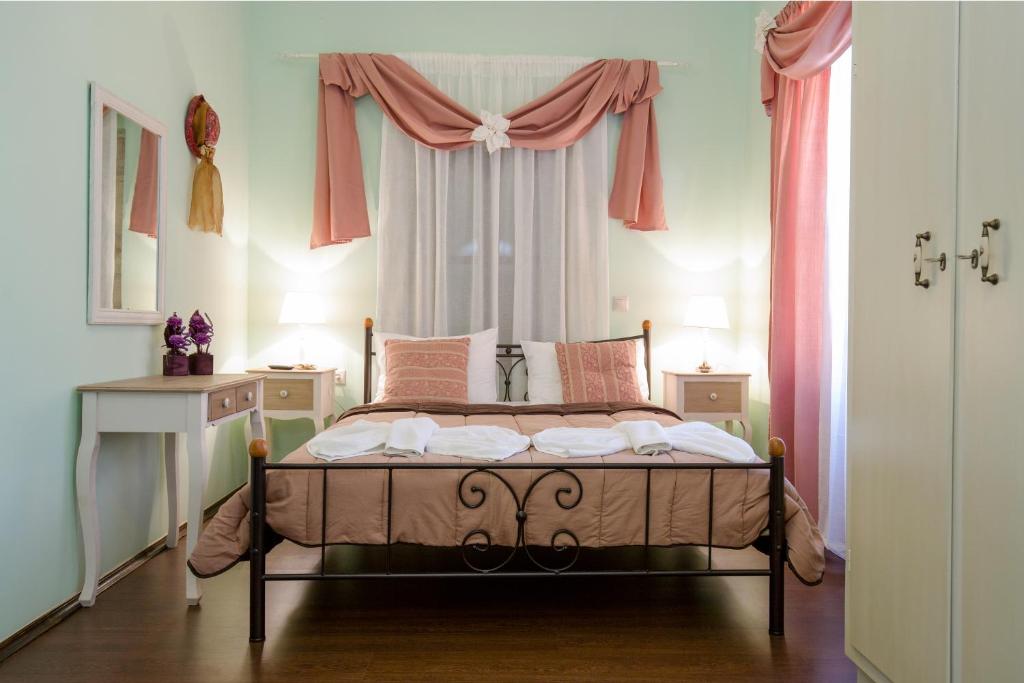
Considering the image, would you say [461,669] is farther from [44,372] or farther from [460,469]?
[44,372]

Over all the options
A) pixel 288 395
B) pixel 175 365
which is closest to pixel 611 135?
pixel 288 395

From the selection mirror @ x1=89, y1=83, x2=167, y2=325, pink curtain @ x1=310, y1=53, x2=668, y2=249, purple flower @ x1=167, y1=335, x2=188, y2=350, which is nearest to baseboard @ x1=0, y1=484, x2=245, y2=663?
purple flower @ x1=167, y1=335, x2=188, y2=350

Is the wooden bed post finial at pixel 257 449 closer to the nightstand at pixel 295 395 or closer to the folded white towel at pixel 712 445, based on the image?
the folded white towel at pixel 712 445

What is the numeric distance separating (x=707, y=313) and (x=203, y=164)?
2803 millimetres

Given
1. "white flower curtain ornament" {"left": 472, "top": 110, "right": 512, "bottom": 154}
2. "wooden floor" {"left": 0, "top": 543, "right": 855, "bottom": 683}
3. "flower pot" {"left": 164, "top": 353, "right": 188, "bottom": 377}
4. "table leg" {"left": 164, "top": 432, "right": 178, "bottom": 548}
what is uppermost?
"white flower curtain ornament" {"left": 472, "top": 110, "right": 512, "bottom": 154}

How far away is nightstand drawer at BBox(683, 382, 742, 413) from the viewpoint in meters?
4.26

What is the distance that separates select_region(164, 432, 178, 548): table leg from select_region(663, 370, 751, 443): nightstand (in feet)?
8.42

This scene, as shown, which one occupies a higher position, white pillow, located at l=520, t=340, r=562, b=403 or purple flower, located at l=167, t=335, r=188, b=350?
purple flower, located at l=167, t=335, r=188, b=350

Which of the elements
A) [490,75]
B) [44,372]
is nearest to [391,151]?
[490,75]

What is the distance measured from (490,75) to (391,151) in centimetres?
75

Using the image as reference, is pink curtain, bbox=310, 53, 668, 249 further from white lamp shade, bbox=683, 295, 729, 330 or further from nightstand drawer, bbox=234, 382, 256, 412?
nightstand drawer, bbox=234, 382, 256, 412

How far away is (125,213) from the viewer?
303 cm

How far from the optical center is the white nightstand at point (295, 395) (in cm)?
414

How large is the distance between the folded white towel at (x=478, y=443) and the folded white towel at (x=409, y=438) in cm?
3
